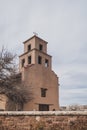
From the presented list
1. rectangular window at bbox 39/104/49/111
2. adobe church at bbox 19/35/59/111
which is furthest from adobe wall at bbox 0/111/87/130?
rectangular window at bbox 39/104/49/111

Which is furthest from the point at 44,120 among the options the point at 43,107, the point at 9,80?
the point at 43,107

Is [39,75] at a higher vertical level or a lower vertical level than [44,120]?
higher

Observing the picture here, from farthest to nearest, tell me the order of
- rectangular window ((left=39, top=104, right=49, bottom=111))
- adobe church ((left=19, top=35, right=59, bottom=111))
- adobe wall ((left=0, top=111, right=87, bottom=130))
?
rectangular window ((left=39, top=104, right=49, bottom=111)) < adobe church ((left=19, top=35, right=59, bottom=111)) < adobe wall ((left=0, top=111, right=87, bottom=130))

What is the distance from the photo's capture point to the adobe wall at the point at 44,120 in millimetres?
6676

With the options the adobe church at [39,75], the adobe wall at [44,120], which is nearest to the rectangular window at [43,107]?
the adobe church at [39,75]

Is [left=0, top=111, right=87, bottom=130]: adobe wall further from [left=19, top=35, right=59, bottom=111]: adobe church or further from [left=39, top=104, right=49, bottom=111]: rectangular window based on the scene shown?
[left=39, top=104, right=49, bottom=111]: rectangular window

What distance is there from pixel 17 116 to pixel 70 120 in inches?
70.0

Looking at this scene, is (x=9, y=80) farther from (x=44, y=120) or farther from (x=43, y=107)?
(x=44, y=120)

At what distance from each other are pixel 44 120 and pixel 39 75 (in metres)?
20.9

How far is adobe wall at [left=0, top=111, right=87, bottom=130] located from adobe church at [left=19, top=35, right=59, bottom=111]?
1895 cm

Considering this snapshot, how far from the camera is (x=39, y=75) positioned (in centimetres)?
2786

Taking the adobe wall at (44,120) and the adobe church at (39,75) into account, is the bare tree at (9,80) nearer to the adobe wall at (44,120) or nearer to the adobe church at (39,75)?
the adobe church at (39,75)

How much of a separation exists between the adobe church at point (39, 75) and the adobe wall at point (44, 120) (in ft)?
62.2

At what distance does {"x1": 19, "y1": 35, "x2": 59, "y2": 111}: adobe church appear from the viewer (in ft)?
88.2
